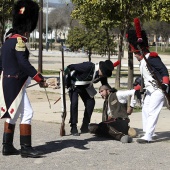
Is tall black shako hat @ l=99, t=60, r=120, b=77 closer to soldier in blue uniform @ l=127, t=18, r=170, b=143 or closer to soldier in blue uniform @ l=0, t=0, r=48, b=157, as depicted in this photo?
soldier in blue uniform @ l=127, t=18, r=170, b=143

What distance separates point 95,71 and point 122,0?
5516 mm

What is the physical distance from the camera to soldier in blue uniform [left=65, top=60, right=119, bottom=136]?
10.1 metres

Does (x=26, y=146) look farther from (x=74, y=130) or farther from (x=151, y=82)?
(x=151, y=82)

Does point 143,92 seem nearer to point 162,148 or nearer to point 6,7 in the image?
point 162,148

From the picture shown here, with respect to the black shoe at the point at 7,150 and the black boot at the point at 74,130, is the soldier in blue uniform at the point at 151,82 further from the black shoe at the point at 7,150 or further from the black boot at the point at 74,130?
the black shoe at the point at 7,150

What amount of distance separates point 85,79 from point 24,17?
6.72 feet

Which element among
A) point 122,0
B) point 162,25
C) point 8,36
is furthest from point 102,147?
point 162,25

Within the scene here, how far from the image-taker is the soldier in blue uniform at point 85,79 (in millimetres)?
10086

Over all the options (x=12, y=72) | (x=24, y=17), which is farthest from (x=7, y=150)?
(x=24, y=17)

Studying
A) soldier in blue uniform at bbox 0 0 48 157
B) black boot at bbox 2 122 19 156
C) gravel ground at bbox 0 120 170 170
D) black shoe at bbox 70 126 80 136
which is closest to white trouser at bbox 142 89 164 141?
gravel ground at bbox 0 120 170 170

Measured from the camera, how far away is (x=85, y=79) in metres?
10.3

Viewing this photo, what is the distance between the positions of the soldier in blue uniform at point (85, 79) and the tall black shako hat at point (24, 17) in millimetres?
1677

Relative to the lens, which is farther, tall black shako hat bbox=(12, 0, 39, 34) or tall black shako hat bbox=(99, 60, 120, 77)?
tall black shako hat bbox=(99, 60, 120, 77)

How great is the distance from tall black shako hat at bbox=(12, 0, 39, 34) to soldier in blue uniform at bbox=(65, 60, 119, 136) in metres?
1.68
